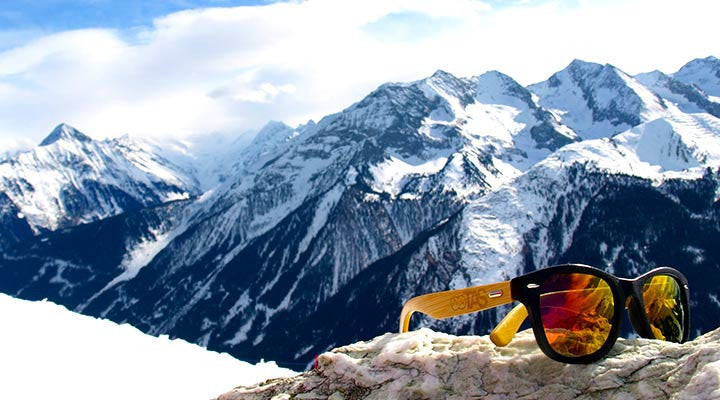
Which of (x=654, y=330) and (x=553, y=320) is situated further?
(x=654, y=330)

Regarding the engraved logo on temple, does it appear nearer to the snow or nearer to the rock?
the rock

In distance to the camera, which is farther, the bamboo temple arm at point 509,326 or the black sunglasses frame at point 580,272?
the bamboo temple arm at point 509,326

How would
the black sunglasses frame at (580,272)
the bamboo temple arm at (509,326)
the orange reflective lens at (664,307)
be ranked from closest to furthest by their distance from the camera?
the black sunglasses frame at (580,272) < the bamboo temple arm at (509,326) < the orange reflective lens at (664,307)

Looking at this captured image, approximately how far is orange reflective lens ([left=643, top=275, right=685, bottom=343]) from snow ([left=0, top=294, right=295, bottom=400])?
17.5 ft

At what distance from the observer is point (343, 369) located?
6859 millimetres

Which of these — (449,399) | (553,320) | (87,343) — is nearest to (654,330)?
(553,320)

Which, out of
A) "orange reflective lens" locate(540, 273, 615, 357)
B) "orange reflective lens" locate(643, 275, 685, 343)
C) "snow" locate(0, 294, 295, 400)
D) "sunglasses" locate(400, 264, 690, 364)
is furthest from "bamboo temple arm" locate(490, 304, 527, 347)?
"snow" locate(0, 294, 295, 400)

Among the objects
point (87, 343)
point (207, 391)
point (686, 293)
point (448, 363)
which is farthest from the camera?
point (87, 343)

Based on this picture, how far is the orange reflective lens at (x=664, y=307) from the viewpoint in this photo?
6504 mm

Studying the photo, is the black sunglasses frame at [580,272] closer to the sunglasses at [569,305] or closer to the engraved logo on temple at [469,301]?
the sunglasses at [569,305]

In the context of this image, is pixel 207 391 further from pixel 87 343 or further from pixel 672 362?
pixel 672 362

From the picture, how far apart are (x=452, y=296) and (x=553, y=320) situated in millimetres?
1057

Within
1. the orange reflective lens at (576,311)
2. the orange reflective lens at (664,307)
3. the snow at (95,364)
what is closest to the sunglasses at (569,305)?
the orange reflective lens at (576,311)

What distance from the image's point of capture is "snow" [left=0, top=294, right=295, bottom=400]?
8.91 meters
